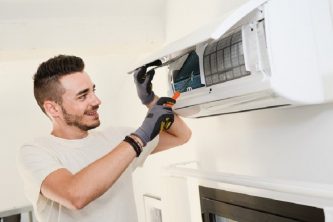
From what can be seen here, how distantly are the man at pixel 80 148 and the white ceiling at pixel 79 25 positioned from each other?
0.40m

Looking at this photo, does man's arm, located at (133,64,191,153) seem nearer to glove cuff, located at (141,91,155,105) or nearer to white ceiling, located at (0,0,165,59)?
glove cuff, located at (141,91,155,105)

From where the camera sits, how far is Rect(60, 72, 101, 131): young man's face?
4.87ft

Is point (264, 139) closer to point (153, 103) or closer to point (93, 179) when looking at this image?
point (153, 103)

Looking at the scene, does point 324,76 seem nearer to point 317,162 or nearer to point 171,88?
point 317,162

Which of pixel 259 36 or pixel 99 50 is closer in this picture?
pixel 259 36

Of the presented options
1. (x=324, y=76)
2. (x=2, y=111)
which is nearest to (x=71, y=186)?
(x=324, y=76)

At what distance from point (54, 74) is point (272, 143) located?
910 mm

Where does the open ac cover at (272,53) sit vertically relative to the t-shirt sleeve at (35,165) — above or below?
above

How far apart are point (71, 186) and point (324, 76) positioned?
0.83 meters

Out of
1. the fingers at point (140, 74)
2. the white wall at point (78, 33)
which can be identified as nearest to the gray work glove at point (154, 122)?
the fingers at point (140, 74)

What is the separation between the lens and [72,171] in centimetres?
145

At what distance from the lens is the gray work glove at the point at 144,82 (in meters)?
1.38

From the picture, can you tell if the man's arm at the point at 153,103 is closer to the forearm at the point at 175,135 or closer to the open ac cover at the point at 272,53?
the forearm at the point at 175,135

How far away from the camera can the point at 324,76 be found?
0.97 metres
